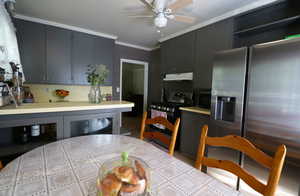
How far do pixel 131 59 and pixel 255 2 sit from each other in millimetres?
2976

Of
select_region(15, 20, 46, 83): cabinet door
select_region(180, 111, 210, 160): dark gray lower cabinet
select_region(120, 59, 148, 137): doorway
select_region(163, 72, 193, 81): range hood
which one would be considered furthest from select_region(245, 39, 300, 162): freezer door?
select_region(120, 59, 148, 137): doorway

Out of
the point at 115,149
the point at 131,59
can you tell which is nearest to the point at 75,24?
the point at 131,59

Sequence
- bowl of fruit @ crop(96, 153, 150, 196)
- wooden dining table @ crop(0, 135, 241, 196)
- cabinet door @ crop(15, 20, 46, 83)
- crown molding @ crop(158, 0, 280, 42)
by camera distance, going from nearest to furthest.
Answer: bowl of fruit @ crop(96, 153, 150, 196)
wooden dining table @ crop(0, 135, 241, 196)
crown molding @ crop(158, 0, 280, 42)
cabinet door @ crop(15, 20, 46, 83)

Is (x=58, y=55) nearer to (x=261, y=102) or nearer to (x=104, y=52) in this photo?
(x=104, y=52)

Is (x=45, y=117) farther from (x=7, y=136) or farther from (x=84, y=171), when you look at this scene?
(x=84, y=171)

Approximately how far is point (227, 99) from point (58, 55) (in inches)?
127

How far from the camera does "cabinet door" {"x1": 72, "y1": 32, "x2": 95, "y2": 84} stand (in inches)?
116

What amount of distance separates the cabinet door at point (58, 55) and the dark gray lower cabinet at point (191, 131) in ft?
8.55

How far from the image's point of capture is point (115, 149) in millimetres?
987

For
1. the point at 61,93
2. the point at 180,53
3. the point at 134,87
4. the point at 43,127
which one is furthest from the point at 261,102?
the point at 134,87

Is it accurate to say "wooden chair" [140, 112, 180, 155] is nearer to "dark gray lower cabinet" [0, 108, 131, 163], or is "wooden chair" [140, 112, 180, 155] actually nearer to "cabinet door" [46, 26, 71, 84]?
"dark gray lower cabinet" [0, 108, 131, 163]

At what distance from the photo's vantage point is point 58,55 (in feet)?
9.14

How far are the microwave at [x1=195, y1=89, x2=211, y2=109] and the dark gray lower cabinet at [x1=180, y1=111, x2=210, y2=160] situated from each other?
338 millimetres

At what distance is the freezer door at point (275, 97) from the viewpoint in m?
Result: 1.22
